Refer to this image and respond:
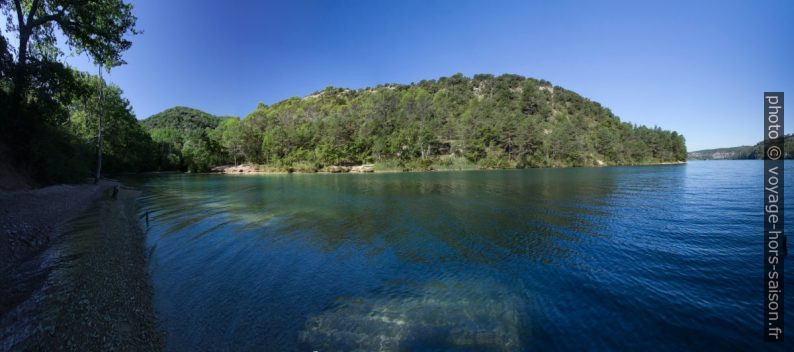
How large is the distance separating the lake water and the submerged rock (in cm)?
4

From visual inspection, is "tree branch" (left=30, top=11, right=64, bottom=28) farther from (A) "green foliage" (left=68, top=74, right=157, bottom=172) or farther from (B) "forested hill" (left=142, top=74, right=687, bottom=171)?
(B) "forested hill" (left=142, top=74, right=687, bottom=171)

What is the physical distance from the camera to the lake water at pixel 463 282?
23.0 feet

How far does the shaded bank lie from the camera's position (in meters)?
5.89

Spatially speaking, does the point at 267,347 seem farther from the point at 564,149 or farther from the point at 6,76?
the point at 564,149

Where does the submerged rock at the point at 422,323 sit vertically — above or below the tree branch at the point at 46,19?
below

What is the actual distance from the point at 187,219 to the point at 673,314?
25585 mm

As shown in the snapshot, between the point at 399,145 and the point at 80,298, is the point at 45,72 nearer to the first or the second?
the point at 80,298

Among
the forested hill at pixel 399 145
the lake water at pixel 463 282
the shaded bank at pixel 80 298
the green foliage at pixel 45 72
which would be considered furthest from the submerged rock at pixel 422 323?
the forested hill at pixel 399 145

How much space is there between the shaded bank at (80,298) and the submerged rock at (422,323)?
3773mm

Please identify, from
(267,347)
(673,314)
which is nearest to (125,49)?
(267,347)

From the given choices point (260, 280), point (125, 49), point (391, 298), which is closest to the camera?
point (391, 298)

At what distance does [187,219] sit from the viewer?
2064 cm

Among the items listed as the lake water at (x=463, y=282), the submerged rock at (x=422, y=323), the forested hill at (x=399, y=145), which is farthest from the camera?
the forested hill at (x=399, y=145)

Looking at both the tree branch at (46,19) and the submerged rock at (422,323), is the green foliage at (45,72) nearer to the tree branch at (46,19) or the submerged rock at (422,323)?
the tree branch at (46,19)
